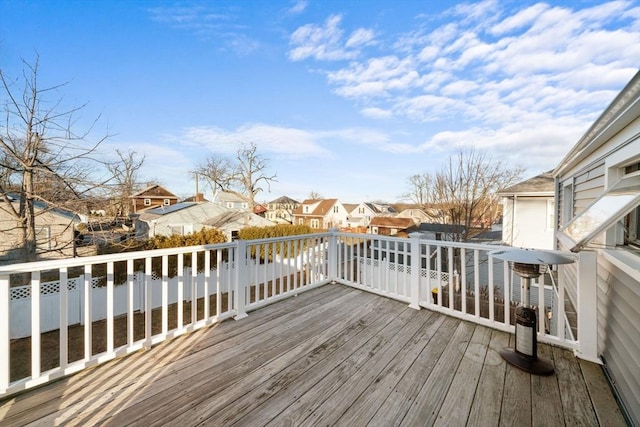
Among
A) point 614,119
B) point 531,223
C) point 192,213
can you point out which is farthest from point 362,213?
point 614,119

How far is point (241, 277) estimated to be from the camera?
9.76 feet

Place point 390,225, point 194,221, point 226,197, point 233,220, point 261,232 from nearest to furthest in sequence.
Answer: point 261,232
point 194,221
point 233,220
point 390,225
point 226,197

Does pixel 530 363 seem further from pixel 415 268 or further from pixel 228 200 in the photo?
pixel 228 200

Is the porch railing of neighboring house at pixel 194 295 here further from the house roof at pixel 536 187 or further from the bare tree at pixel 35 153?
the house roof at pixel 536 187

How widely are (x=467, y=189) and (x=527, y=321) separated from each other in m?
8.32

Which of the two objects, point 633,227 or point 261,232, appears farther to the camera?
point 261,232

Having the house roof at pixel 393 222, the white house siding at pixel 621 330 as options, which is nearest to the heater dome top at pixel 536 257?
the white house siding at pixel 621 330

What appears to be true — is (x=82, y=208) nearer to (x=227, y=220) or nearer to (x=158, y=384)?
(x=158, y=384)

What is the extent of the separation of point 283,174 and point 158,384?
21.1 m

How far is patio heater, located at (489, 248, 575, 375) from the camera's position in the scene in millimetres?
1918

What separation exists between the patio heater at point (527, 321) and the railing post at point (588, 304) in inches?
6.8

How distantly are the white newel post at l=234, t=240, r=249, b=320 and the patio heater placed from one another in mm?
2607

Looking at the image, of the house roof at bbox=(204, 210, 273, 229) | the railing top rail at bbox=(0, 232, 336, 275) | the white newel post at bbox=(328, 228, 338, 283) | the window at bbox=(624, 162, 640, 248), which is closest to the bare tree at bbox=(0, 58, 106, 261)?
the railing top rail at bbox=(0, 232, 336, 275)

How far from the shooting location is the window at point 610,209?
154 cm
